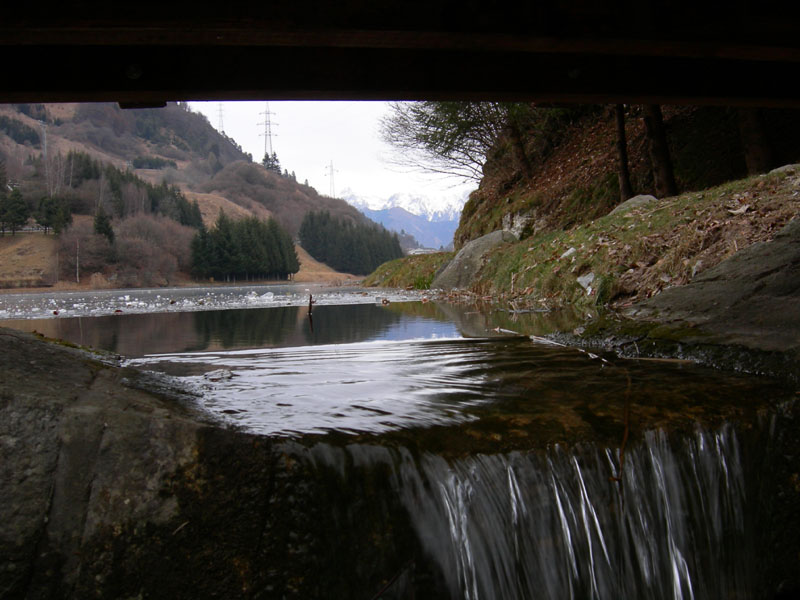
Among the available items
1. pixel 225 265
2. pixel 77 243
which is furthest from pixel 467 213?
pixel 225 265

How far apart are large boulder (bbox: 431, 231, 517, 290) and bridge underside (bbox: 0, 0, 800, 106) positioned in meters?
12.1

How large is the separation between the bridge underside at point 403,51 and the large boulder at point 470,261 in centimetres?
1207

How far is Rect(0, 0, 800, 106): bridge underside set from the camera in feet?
A: 9.55

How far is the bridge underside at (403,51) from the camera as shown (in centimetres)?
291

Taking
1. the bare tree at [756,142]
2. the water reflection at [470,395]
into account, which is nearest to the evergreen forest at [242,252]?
the bare tree at [756,142]

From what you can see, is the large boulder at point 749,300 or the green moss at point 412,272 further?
the green moss at point 412,272

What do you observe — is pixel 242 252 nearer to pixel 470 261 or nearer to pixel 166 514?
pixel 470 261

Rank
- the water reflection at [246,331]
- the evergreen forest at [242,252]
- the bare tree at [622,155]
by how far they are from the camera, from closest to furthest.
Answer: the water reflection at [246,331], the bare tree at [622,155], the evergreen forest at [242,252]

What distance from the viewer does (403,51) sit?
389cm

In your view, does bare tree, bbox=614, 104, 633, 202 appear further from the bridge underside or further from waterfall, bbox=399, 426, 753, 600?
waterfall, bbox=399, 426, 753, 600

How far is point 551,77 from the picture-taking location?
165 inches

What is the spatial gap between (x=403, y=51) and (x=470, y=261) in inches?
533

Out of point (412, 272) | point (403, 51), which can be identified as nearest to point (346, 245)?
point (412, 272)

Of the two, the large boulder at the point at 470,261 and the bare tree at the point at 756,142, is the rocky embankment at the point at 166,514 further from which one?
the large boulder at the point at 470,261
